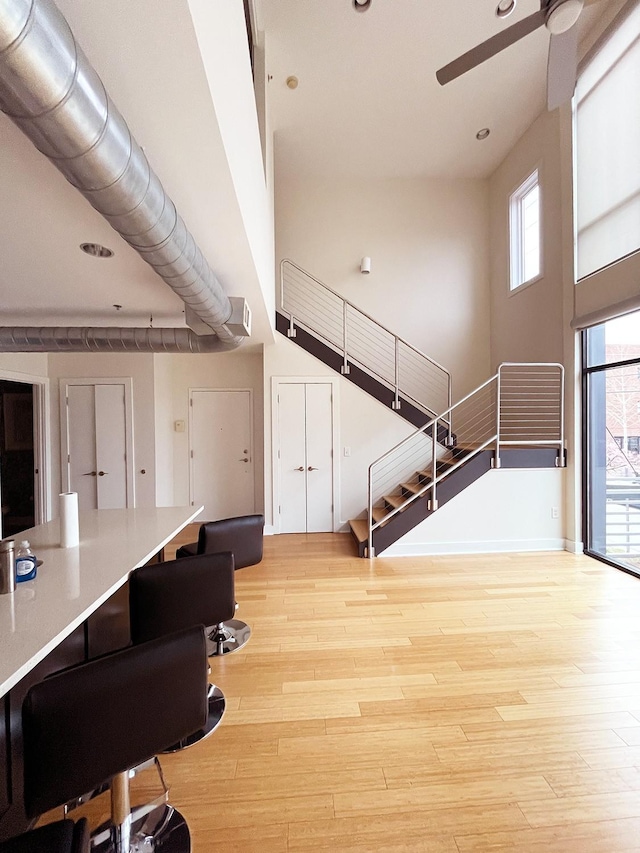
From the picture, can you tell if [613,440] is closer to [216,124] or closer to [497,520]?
[497,520]

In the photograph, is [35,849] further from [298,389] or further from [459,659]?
[298,389]

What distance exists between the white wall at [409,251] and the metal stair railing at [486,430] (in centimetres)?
55

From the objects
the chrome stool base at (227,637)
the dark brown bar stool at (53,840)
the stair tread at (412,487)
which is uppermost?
the stair tread at (412,487)

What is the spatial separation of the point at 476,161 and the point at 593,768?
7.14 m

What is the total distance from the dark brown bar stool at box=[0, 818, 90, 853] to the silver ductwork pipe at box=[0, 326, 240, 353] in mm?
3684

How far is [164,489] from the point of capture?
6.08m

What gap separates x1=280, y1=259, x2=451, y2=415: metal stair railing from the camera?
246 inches

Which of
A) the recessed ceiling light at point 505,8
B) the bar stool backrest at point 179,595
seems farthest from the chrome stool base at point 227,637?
the recessed ceiling light at point 505,8

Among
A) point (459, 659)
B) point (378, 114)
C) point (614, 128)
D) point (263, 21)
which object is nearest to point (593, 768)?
point (459, 659)

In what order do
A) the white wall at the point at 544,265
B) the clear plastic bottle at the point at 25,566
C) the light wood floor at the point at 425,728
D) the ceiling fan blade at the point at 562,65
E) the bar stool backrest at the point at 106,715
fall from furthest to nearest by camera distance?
the white wall at the point at 544,265
the ceiling fan blade at the point at 562,65
the clear plastic bottle at the point at 25,566
the light wood floor at the point at 425,728
the bar stool backrest at the point at 106,715

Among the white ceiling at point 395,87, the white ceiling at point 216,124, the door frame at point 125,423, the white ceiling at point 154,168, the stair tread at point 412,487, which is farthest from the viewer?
the door frame at point 125,423

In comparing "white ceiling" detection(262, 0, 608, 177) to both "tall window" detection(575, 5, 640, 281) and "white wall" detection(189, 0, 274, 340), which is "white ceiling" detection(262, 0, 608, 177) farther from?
"white wall" detection(189, 0, 274, 340)

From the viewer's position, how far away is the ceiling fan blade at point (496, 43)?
7.48 feet

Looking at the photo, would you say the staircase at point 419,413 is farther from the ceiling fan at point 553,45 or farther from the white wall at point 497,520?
the ceiling fan at point 553,45
